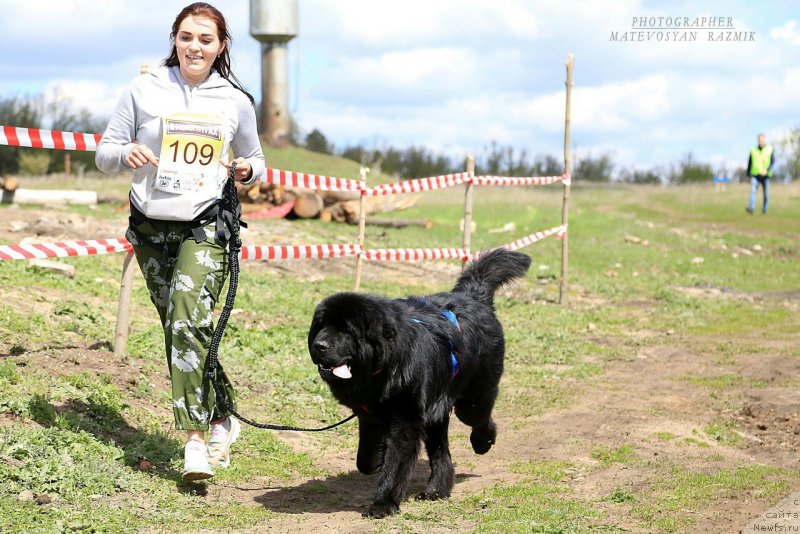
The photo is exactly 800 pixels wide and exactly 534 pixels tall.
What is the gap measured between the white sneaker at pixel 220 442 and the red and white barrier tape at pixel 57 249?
173 cm

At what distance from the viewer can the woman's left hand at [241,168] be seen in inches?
195

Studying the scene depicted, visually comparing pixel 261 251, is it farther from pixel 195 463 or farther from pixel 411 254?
pixel 195 463

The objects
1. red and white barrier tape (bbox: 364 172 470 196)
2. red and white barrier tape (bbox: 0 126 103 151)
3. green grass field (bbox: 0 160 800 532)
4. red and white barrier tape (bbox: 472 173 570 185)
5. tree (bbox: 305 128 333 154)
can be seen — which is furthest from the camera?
tree (bbox: 305 128 333 154)

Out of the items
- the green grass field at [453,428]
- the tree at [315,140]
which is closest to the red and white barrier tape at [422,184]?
the green grass field at [453,428]

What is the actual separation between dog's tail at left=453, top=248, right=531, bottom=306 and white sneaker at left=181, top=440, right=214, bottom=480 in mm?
2000

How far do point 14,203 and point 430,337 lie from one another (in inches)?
585

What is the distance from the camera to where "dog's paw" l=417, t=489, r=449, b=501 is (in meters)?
5.29

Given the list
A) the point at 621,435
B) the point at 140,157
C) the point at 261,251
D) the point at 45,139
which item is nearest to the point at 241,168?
the point at 140,157

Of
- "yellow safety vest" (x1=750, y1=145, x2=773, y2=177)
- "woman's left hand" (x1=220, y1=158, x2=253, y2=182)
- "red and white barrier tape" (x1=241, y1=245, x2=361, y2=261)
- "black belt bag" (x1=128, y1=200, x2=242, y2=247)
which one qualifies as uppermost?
"yellow safety vest" (x1=750, y1=145, x2=773, y2=177)

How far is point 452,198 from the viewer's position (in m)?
30.0

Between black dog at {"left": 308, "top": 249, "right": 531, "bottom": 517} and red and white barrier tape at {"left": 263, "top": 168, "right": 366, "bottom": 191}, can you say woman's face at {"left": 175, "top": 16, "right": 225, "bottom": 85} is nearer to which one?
black dog at {"left": 308, "top": 249, "right": 531, "bottom": 517}

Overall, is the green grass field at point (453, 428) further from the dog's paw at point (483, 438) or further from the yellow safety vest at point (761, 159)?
the yellow safety vest at point (761, 159)

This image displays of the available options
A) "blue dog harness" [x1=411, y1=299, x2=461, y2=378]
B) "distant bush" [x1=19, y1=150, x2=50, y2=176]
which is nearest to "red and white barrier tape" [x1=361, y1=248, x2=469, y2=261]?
"blue dog harness" [x1=411, y1=299, x2=461, y2=378]

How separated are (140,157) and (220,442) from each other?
5.45ft
